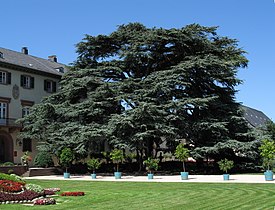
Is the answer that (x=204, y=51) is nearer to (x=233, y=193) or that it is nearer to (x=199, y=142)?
(x=199, y=142)

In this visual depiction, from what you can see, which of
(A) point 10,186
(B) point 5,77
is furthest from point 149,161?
(B) point 5,77

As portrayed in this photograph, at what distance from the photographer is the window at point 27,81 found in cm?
3970

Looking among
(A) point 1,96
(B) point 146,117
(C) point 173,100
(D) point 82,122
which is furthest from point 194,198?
(A) point 1,96

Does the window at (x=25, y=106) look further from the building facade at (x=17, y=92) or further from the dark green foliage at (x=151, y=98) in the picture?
the dark green foliage at (x=151, y=98)

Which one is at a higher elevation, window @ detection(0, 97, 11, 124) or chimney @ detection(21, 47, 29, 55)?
chimney @ detection(21, 47, 29, 55)

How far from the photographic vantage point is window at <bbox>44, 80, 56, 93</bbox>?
4253 centimetres

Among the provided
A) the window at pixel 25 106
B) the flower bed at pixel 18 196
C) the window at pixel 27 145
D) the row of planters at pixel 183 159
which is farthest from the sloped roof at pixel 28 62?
the flower bed at pixel 18 196

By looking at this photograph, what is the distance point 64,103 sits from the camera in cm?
3503

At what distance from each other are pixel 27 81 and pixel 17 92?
73.4 inches

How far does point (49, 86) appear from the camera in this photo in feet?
141

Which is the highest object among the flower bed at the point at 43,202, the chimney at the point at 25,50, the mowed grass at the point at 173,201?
the chimney at the point at 25,50

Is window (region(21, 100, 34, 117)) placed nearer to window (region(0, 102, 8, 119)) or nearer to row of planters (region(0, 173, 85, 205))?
window (region(0, 102, 8, 119))

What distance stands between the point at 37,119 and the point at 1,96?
4448mm

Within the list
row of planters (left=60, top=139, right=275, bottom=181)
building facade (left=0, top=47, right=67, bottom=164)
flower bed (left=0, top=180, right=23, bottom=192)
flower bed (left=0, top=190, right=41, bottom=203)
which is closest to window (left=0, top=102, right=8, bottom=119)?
building facade (left=0, top=47, right=67, bottom=164)
